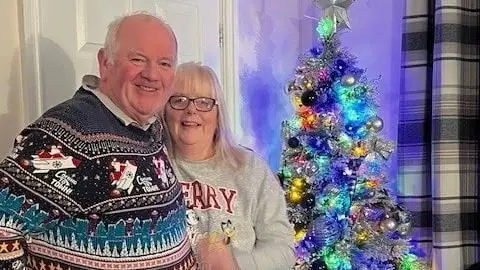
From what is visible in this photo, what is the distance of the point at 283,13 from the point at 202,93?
1.68 metres

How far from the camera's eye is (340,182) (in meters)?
2.58

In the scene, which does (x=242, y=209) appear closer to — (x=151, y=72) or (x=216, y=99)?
(x=216, y=99)

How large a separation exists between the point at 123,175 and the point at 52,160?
0.52 feet

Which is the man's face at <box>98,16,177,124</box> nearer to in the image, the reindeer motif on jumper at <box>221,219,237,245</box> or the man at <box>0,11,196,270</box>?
the man at <box>0,11,196,270</box>

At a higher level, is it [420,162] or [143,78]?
[143,78]

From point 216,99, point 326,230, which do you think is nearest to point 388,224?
point 326,230

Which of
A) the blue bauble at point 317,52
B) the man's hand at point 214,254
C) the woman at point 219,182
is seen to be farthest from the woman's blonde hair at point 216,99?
the blue bauble at point 317,52

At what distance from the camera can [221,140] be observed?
190 centimetres

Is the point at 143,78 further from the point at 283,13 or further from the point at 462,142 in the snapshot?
the point at 283,13

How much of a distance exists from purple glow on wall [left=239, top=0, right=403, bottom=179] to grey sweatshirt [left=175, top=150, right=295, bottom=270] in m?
1.27

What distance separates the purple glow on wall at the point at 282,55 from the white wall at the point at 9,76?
1.53m

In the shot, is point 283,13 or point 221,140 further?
point 283,13

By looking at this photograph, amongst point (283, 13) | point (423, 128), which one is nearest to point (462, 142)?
point (423, 128)

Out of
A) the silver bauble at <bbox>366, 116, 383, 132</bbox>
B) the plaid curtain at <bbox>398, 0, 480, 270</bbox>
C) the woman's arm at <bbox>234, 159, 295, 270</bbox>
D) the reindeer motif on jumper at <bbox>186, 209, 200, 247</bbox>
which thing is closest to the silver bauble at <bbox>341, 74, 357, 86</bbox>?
the silver bauble at <bbox>366, 116, 383, 132</bbox>
